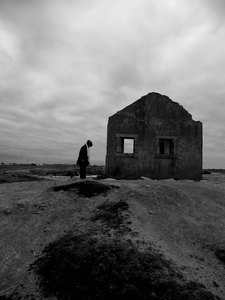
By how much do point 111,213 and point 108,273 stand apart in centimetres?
233

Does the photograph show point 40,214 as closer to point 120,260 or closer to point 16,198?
point 16,198

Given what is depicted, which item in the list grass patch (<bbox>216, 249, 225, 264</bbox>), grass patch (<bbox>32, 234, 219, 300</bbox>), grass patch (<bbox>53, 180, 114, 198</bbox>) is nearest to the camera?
grass patch (<bbox>32, 234, 219, 300</bbox>)

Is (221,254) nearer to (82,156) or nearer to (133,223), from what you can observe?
(133,223)

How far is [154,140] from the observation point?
14820 mm

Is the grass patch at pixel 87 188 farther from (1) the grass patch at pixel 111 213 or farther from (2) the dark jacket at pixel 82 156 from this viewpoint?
(2) the dark jacket at pixel 82 156

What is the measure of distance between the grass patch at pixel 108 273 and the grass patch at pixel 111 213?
833 mm

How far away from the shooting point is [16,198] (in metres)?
9.07

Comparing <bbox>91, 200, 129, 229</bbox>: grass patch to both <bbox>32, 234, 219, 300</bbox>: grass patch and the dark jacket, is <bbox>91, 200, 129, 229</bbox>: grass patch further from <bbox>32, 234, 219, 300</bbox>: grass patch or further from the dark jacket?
the dark jacket

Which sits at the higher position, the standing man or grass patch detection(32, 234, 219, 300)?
the standing man

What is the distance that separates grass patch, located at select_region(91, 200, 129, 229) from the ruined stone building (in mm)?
6412

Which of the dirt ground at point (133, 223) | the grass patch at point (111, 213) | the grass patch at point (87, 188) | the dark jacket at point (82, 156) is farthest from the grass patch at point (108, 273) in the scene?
the dark jacket at point (82, 156)

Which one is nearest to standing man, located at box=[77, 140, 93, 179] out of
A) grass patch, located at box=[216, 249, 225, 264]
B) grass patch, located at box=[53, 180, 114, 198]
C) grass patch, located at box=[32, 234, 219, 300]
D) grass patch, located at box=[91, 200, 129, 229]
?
grass patch, located at box=[53, 180, 114, 198]

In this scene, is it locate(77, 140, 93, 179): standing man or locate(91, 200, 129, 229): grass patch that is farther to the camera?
locate(77, 140, 93, 179): standing man

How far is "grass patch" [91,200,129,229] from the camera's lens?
7.27 meters
